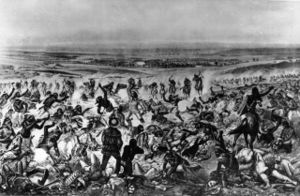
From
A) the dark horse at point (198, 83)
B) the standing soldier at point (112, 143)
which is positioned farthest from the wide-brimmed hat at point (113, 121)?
the dark horse at point (198, 83)

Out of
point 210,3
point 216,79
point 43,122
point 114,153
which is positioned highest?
point 210,3

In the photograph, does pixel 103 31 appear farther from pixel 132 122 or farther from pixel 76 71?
pixel 132 122

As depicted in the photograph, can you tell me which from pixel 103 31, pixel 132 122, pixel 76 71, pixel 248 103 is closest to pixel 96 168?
pixel 132 122

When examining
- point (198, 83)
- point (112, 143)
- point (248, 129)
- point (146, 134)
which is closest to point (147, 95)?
point (146, 134)

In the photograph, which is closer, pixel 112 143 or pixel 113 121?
pixel 112 143

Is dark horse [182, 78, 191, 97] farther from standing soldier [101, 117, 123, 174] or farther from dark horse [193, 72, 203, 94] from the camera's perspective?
standing soldier [101, 117, 123, 174]

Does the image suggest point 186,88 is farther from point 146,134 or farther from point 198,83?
point 146,134


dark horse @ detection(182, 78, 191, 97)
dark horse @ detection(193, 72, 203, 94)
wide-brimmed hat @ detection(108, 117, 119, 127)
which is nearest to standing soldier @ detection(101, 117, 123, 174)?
wide-brimmed hat @ detection(108, 117, 119, 127)

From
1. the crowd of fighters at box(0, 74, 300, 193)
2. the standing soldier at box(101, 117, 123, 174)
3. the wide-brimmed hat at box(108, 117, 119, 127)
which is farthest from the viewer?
the wide-brimmed hat at box(108, 117, 119, 127)
